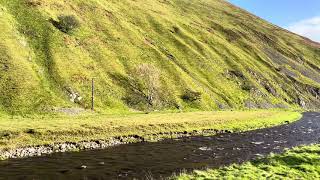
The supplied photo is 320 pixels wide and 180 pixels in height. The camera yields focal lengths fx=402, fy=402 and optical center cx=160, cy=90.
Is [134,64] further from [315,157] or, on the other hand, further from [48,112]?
[315,157]

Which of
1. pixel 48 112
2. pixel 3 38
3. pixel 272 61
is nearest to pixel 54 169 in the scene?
pixel 48 112

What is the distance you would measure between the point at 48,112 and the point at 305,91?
123 m

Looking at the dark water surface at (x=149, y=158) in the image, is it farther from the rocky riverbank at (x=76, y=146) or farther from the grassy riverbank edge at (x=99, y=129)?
the grassy riverbank edge at (x=99, y=129)

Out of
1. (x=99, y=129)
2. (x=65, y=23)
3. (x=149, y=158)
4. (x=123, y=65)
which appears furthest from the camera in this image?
(x=65, y=23)

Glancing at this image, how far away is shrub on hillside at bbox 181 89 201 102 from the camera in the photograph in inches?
4257

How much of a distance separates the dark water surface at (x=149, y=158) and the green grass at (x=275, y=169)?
7.84 metres

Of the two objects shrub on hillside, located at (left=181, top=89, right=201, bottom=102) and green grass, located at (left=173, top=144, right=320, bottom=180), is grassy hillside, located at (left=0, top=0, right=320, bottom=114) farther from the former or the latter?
green grass, located at (left=173, top=144, right=320, bottom=180)

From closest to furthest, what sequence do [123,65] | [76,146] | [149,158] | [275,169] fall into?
[275,169]
[149,158]
[76,146]
[123,65]

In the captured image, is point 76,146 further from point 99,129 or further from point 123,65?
point 123,65

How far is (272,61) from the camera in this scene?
185375mm

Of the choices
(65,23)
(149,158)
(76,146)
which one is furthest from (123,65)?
(149,158)

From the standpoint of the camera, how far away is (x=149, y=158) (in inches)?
1861

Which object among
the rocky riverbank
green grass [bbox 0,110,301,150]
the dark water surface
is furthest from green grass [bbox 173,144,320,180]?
green grass [bbox 0,110,301,150]

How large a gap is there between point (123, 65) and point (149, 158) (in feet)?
221
